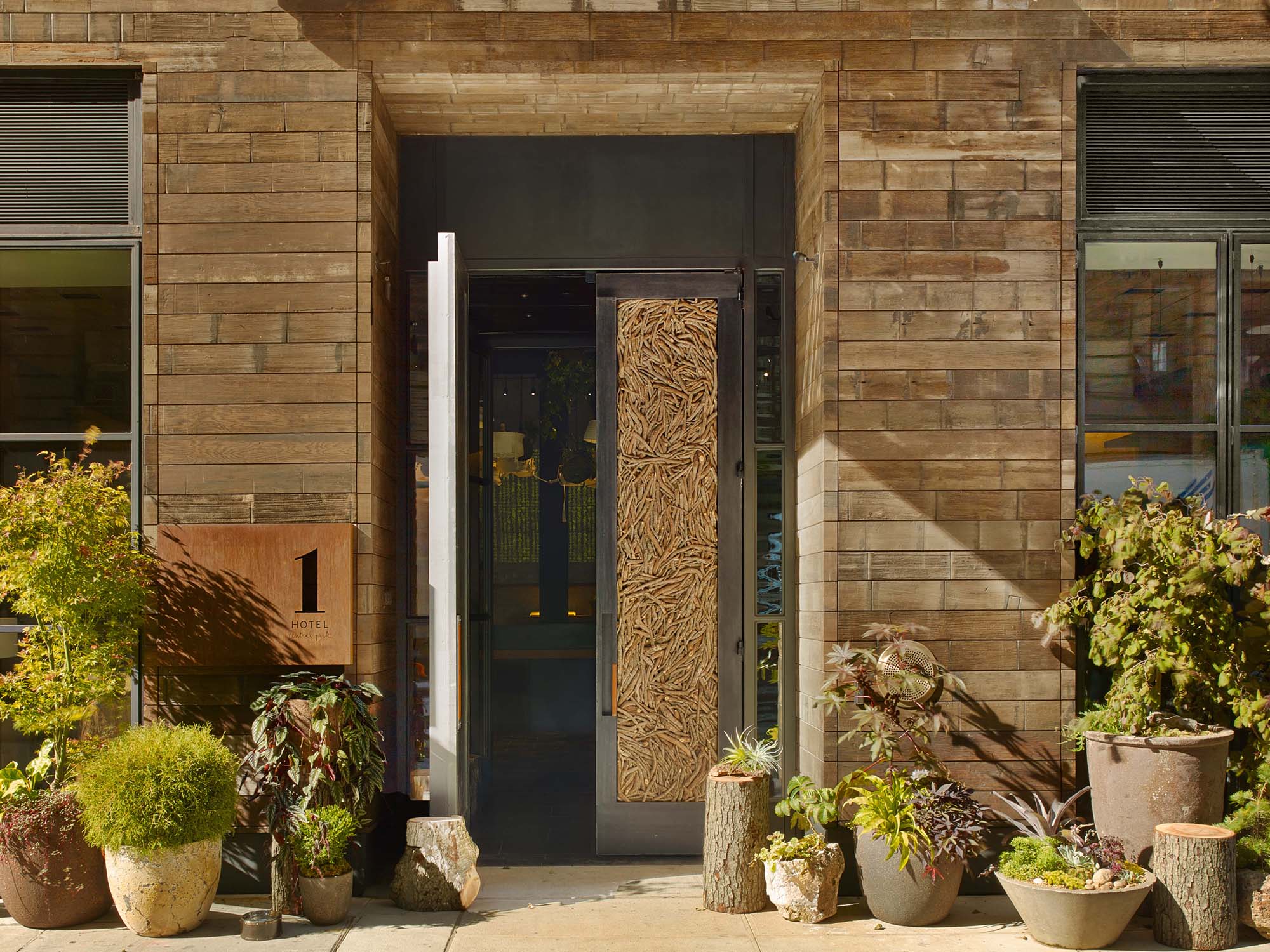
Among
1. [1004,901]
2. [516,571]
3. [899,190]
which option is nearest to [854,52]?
[899,190]

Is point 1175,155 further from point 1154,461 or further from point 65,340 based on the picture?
point 65,340

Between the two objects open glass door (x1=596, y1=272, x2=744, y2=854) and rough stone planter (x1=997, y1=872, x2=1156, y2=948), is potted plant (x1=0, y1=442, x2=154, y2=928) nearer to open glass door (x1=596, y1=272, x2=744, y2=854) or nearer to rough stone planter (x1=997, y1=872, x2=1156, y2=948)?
open glass door (x1=596, y1=272, x2=744, y2=854)

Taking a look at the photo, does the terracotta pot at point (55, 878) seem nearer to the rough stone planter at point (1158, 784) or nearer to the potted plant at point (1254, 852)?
the rough stone planter at point (1158, 784)

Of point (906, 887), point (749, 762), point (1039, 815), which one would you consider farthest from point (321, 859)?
point (1039, 815)

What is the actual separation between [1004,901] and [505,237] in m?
4.28

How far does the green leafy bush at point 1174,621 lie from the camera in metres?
5.09

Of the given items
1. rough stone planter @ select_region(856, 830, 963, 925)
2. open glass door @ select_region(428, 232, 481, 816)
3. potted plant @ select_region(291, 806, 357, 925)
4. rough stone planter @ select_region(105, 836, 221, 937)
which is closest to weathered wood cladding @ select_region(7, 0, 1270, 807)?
open glass door @ select_region(428, 232, 481, 816)

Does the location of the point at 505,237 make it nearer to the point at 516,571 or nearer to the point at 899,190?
the point at 899,190

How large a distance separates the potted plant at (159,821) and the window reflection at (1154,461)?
4328 millimetres

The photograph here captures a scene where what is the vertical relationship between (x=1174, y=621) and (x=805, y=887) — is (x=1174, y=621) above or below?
above

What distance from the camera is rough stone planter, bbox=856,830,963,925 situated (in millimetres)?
5164

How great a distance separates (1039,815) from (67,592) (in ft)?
14.5

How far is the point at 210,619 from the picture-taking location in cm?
566

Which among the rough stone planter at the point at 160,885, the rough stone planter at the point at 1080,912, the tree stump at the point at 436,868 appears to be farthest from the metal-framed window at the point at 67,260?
the rough stone planter at the point at 1080,912
